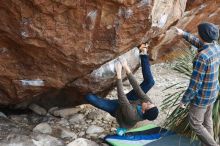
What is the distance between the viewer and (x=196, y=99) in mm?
5152

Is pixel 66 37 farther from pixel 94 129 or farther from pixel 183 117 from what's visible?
pixel 183 117

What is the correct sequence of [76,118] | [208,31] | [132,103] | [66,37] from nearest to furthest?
[208,31] < [66,37] < [132,103] < [76,118]

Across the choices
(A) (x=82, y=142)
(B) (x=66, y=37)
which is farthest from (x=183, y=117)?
(B) (x=66, y=37)

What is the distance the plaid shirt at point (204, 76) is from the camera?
4895 mm

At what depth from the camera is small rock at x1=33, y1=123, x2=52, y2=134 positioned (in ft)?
20.1

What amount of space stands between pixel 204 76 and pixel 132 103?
1265 millimetres

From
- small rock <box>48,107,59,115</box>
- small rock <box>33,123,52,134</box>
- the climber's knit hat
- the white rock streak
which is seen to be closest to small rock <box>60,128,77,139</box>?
small rock <box>33,123,52,134</box>

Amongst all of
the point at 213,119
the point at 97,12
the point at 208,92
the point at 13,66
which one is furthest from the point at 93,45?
the point at 213,119

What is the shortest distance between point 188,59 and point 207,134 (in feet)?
4.66

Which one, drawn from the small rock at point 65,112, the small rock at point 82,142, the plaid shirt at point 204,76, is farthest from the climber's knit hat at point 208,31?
the small rock at point 65,112

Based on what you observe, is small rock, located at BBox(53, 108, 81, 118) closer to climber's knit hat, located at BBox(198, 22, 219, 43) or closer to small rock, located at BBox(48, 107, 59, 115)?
small rock, located at BBox(48, 107, 59, 115)

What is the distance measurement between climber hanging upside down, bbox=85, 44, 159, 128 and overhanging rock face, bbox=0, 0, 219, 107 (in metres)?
0.31

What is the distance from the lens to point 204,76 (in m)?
4.96

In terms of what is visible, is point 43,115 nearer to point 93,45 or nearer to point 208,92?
point 93,45
